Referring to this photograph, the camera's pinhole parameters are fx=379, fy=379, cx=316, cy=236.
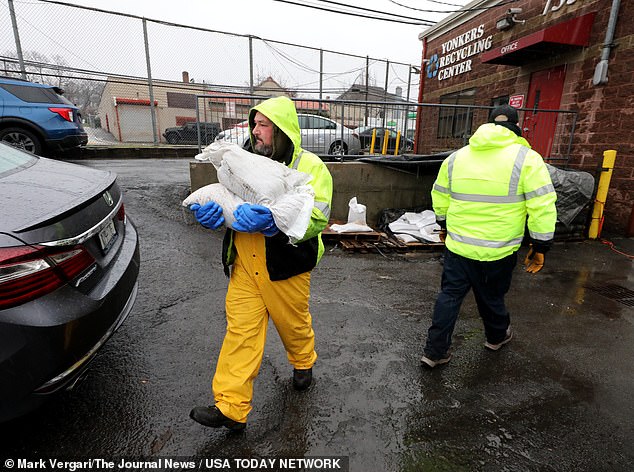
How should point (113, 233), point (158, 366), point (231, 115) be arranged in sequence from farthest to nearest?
1. point (231, 115)
2. point (158, 366)
3. point (113, 233)

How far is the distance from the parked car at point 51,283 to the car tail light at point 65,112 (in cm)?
704

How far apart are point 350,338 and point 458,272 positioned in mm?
989

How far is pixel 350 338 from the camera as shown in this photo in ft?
9.84

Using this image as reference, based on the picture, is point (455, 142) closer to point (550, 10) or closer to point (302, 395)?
point (550, 10)

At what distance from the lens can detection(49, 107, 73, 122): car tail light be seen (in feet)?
25.7

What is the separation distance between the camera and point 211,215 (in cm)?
179

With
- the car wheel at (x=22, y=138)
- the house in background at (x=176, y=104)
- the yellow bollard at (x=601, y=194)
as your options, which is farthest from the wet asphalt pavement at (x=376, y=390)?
the car wheel at (x=22, y=138)

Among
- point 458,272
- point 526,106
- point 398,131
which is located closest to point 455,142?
point 526,106

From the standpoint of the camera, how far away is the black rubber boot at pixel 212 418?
73.7 inches

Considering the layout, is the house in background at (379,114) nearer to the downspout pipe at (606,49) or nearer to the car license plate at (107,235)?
the downspout pipe at (606,49)

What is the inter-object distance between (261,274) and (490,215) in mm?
1522

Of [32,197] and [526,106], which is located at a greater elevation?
[526,106]

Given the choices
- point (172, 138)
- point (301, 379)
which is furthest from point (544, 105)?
point (172, 138)

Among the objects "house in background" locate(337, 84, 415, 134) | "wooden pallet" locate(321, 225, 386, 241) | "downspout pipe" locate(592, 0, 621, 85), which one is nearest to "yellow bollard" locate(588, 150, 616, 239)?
"downspout pipe" locate(592, 0, 621, 85)
